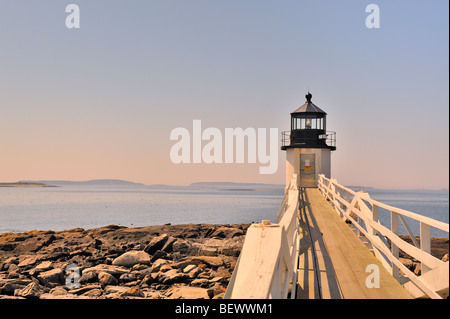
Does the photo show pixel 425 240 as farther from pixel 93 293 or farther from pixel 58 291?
pixel 58 291

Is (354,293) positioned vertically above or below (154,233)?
above

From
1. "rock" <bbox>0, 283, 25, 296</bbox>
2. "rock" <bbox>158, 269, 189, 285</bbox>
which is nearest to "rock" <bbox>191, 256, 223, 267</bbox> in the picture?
"rock" <bbox>158, 269, 189, 285</bbox>

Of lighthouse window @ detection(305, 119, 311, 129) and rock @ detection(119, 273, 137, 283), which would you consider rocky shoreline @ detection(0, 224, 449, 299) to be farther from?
lighthouse window @ detection(305, 119, 311, 129)

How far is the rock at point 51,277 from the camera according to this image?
42.2 ft

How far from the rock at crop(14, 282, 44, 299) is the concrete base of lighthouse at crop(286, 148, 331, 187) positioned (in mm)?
17591

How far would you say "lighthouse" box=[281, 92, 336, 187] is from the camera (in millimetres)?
26859

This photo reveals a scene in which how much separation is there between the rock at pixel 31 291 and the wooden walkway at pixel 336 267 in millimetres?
7700

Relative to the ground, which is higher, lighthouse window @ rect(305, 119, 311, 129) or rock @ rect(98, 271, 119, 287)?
lighthouse window @ rect(305, 119, 311, 129)

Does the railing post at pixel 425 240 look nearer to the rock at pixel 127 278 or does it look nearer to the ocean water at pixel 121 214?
the rock at pixel 127 278
